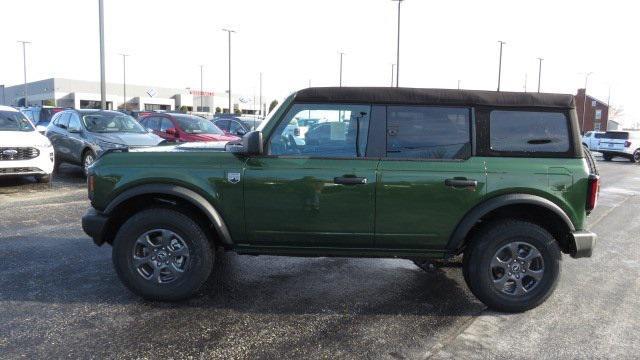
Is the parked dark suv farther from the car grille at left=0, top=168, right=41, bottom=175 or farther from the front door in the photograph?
the front door

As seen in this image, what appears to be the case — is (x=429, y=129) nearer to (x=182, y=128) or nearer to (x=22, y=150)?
(x=22, y=150)

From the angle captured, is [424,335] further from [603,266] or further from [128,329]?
[603,266]

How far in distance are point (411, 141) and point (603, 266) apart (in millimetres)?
3258

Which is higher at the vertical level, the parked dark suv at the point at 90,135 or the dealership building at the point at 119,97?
the dealership building at the point at 119,97

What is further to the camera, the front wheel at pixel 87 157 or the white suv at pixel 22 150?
the front wheel at pixel 87 157

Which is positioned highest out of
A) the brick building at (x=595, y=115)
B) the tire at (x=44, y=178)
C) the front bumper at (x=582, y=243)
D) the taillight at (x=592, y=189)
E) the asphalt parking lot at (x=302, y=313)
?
the brick building at (x=595, y=115)

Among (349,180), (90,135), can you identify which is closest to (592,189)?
(349,180)

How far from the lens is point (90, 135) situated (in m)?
11.6

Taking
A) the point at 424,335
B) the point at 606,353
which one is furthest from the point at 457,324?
the point at 606,353

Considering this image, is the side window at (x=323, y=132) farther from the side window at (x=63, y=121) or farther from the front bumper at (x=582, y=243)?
the side window at (x=63, y=121)

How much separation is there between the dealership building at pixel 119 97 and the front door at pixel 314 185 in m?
71.7

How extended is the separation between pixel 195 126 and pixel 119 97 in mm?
77041

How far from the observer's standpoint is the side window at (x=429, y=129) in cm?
434

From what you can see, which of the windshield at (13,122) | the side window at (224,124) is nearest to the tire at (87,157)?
the windshield at (13,122)
